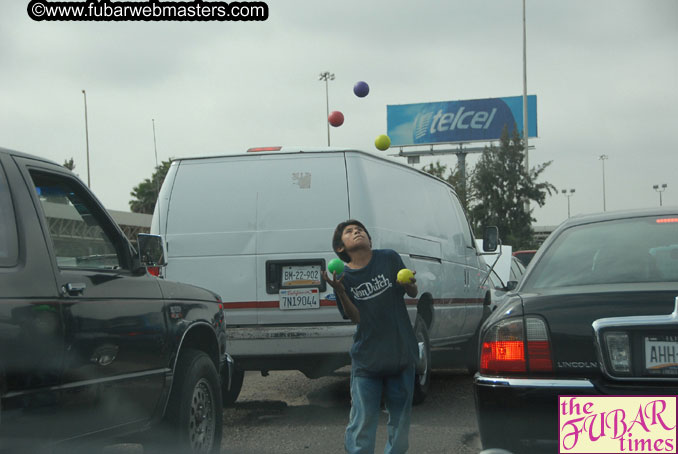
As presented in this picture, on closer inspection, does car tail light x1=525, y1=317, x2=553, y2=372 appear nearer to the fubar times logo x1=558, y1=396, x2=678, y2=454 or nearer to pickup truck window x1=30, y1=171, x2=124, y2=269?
the fubar times logo x1=558, y1=396, x2=678, y2=454

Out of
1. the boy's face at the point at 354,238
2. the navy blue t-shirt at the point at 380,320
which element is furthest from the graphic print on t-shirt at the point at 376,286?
the boy's face at the point at 354,238

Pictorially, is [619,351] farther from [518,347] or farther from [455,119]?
[455,119]

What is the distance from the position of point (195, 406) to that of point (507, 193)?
42.7 metres

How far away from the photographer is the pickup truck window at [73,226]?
4109 mm

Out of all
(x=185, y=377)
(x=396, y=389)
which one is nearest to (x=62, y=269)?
(x=185, y=377)

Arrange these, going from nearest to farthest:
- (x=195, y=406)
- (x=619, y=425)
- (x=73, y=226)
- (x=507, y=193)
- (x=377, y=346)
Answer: (x=619, y=425)
(x=73, y=226)
(x=377, y=346)
(x=195, y=406)
(x=507, y=193)

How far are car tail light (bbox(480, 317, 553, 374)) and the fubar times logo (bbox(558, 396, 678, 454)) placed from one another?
0.26 meters

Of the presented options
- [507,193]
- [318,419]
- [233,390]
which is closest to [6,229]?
[318,419]

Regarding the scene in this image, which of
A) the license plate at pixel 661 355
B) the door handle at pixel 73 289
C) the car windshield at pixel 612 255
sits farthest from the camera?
the car windshield at pixel 612 255

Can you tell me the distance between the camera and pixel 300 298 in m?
7.38

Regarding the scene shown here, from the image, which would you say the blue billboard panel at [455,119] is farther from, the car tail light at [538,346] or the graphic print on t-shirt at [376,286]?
the car tail light at [538,346]

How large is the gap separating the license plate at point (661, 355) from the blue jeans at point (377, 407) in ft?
5.01

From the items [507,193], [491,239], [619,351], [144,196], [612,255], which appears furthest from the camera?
[144,196]

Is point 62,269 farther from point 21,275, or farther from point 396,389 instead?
point 396,389
